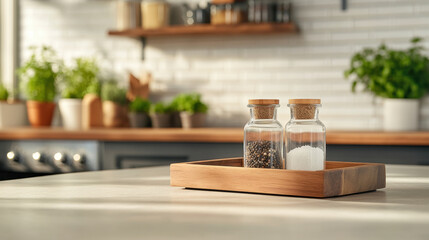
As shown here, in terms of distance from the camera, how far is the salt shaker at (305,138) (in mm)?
1423

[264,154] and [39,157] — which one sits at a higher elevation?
[264,154]

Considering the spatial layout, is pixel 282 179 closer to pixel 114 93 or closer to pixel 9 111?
pixel 114 93

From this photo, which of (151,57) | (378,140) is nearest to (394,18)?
(378,140)

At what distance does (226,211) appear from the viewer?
114cm

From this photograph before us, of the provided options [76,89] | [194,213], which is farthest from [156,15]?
[194,213]

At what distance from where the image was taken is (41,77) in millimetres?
4539

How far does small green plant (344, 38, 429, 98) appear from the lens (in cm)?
375

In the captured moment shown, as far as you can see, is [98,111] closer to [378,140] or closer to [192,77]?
[192,77]

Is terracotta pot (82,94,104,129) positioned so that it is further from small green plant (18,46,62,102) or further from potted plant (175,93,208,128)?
potted plant (175,93,208,128)

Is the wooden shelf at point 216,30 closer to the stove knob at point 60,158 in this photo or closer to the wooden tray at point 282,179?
the stove knob at point 60,158

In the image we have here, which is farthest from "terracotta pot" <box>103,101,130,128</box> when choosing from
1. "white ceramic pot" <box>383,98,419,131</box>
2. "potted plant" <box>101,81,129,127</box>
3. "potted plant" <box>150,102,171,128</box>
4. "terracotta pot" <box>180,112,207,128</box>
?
"white ceramic pot" <box>383,98,419,131</box>

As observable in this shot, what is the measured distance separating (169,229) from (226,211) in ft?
0.69

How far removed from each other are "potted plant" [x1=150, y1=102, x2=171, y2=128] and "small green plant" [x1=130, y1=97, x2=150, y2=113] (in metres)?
0.06

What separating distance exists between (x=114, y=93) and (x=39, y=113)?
0.65 m
